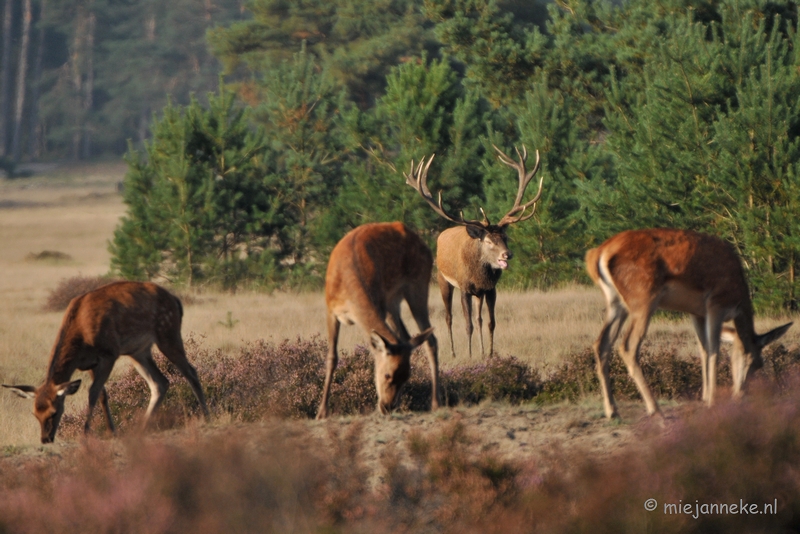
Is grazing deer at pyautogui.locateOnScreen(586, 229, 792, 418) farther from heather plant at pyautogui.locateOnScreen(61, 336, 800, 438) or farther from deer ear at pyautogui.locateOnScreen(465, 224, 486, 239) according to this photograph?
deer ear at pyautogui.locateOnScreen(465, 224, 486, 239)

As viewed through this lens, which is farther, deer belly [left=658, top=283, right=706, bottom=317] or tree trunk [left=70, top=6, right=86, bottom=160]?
tree trunk [left=70, top=6, right=86, bottom=160]

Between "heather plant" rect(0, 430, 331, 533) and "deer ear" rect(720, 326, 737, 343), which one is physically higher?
"deer ear" rect(720, 326, 737, 343)

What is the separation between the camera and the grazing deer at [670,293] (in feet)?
25.4

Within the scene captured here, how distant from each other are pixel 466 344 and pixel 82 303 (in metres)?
6.17

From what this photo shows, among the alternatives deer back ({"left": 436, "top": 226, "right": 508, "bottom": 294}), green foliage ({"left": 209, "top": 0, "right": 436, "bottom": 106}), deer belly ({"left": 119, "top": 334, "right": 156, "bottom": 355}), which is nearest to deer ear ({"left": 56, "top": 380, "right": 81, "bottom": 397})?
deer belly ({"left": 119, "top": 334, "right": 156, "bottom": 355})

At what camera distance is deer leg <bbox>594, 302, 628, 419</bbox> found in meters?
7.84

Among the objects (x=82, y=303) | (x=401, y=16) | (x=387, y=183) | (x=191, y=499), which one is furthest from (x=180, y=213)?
(x=401, y=16)

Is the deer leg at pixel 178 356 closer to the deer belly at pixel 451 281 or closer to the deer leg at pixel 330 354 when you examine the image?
the deer leg at pixel 330 354

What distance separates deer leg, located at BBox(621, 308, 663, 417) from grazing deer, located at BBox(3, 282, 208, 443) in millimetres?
3434

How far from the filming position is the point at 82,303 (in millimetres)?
8609

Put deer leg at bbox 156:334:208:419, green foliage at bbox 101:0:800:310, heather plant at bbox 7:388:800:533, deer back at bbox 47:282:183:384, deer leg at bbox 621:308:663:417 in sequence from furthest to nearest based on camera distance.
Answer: green foliage at bbox 101:0:800:310, deer leg at bbox 156:334:208:419, deer back at bbox 47:282:183:384, deer leg at bbox 621:308:663:417, heather plant at bbox 7:388:800:533

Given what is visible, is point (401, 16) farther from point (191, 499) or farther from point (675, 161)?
point (191, 499)

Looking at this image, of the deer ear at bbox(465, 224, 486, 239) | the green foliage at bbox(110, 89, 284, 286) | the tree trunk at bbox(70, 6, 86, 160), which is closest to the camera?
the deer ear at bbox(465, 224, 486, 239)

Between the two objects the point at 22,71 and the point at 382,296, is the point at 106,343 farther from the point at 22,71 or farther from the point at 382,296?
the point at 22,71
